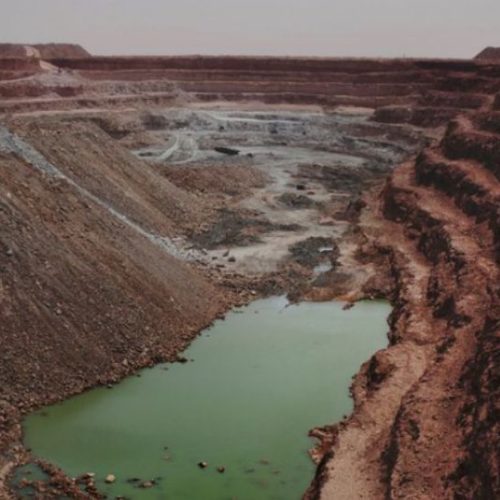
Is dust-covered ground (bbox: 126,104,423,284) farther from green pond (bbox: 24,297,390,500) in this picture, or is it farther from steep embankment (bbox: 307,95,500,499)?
green pond (bbox: 24,297,390,500)

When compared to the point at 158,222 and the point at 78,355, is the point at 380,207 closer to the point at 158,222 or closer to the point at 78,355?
the point at 158,222

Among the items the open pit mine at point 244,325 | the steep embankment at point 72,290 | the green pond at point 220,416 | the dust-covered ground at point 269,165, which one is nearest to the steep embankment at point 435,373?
the open pit mine at point 244,325

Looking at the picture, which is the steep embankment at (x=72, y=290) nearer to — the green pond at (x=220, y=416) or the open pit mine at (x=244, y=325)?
the open pit mine at (x=244, y=325)

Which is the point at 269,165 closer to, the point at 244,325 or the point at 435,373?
the point at 244,325

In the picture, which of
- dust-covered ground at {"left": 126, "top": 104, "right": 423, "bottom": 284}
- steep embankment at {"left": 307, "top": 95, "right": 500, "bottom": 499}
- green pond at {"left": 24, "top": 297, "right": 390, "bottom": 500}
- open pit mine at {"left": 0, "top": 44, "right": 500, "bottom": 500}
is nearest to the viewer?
steep embankment at {"left": 307, "top": 95, "right": 500, "bottom": 499}

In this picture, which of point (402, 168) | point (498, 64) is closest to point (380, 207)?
point (402, 168)

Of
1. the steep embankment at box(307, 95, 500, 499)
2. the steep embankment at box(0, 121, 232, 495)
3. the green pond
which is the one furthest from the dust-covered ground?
the green pond
